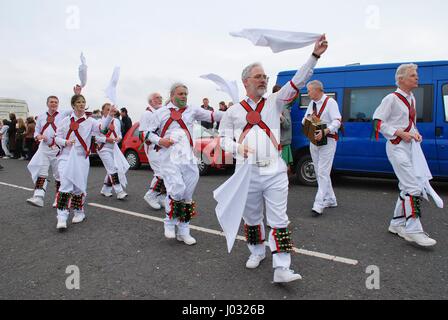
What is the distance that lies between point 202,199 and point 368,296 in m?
4.27

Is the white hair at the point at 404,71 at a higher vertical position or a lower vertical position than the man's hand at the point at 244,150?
higher

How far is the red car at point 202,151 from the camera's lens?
29.6 ft

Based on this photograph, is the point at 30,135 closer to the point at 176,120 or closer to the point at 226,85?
the point at 176,120

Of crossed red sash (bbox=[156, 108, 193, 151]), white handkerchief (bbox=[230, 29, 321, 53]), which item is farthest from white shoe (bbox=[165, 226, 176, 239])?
white handkerchief (bbox=[230, 29, 321, 53])

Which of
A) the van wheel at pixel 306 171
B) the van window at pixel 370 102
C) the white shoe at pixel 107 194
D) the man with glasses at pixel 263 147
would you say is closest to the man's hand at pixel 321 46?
the man with glasses at pixel 263 147

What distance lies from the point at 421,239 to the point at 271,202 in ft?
6.68

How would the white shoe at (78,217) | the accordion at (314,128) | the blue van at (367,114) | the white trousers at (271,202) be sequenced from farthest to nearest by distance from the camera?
the blue van at (367,114)
the accordion at (314,128)
the white shoe at (78,217)
the white trousers at (271,202)

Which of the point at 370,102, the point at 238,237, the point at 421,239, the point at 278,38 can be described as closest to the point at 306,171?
the point at 370,102

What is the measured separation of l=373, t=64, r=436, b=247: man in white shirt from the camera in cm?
421

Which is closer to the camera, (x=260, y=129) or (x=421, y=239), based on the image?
(x=260, y=129)

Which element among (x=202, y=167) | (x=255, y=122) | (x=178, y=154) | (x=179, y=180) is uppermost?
(x=255, y=122)

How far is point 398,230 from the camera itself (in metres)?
4.51

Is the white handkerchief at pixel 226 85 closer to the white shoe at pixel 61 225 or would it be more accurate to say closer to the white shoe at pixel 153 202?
the white shoe at pixel 61 225

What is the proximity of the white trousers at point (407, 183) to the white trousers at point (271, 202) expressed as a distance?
1819 mm
